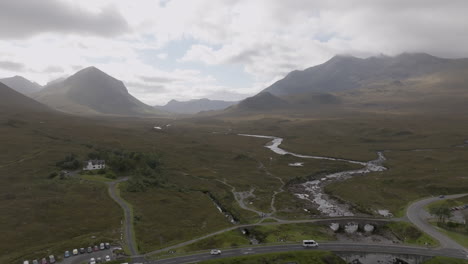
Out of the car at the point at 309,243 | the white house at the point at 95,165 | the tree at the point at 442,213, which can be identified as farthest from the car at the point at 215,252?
→ the white house at the point at 95,165

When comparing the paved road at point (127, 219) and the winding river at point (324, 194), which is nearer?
the paved road at point (127, 219)

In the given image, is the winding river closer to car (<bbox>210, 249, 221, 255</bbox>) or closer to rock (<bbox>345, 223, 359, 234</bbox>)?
rock (<bbox>345, 223, 359, 234</bbox>)

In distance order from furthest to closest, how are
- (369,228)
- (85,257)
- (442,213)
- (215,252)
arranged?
(369,228) < (442,213) < (215,252) < (85,257)

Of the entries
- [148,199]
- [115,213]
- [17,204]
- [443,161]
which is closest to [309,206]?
[148,199]

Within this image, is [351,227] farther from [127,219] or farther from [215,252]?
[127,219]

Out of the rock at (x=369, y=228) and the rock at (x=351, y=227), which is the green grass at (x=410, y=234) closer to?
the rock at (x=369, y=228)

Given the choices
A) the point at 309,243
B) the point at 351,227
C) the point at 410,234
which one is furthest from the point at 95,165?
the point at 410,234
